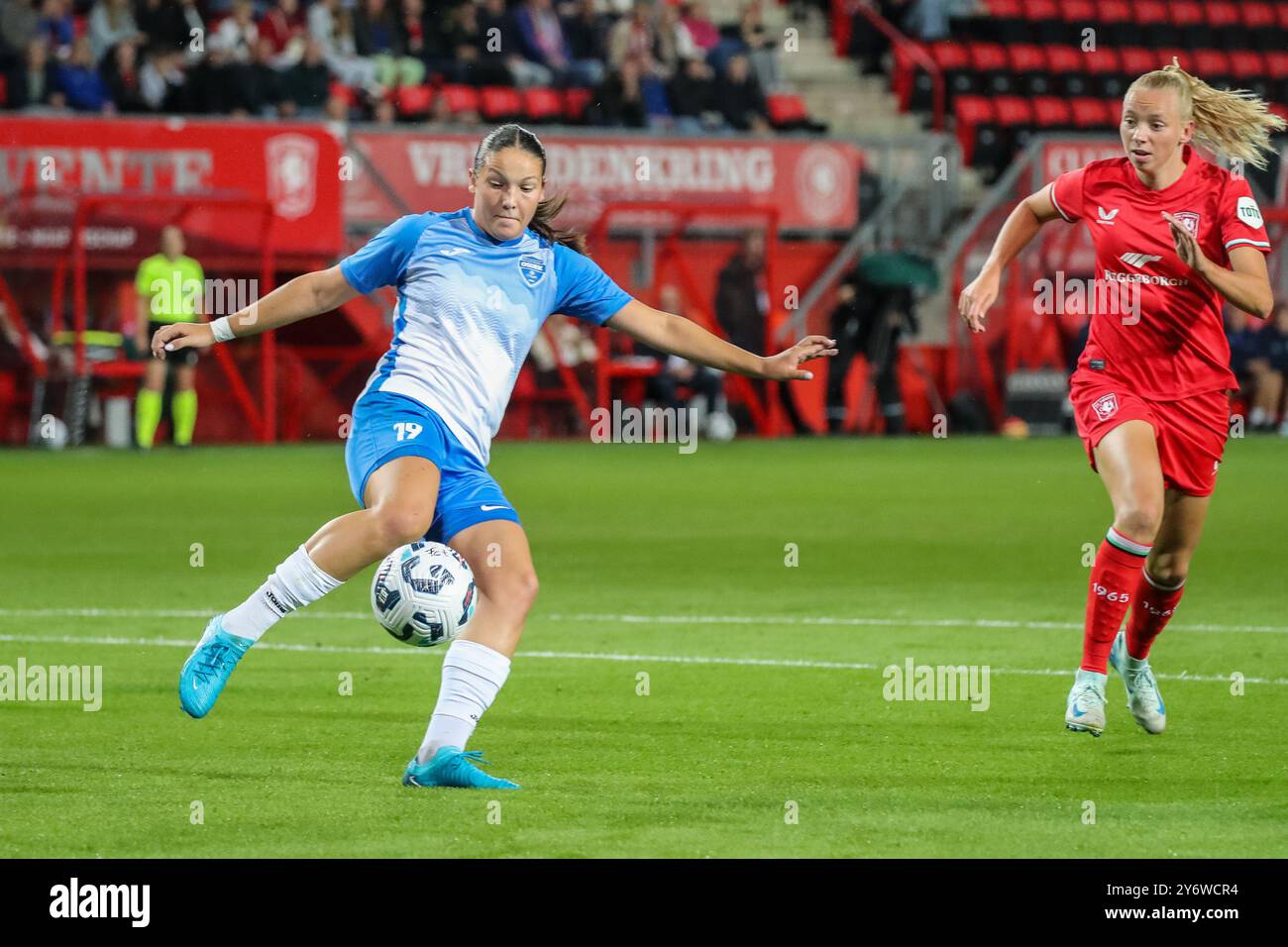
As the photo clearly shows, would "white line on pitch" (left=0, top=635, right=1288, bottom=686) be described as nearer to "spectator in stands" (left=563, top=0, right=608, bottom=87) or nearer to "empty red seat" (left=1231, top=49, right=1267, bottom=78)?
"spectator in stands" (left=563, top=0, right=608, bottom=87)

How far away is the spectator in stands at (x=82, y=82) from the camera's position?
24359 mm

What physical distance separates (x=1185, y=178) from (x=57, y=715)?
14.9ft

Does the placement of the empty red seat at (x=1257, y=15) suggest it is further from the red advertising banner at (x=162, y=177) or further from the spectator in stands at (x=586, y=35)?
the red advertising banner at (x=162, y=177)

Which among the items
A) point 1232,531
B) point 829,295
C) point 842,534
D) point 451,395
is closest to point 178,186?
point 829,295

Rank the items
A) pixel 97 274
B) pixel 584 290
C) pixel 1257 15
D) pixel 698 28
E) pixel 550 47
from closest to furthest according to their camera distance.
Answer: pixel 584 290
pixel 97 274
pixel 550 47
pixel 698 28
pixel 1257 15

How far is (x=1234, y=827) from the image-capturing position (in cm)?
604

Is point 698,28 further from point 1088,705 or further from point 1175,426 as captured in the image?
point 1088,705

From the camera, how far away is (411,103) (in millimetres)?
26359

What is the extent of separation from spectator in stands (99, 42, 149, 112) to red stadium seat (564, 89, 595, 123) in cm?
525

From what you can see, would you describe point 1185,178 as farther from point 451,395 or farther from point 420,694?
point 420,694

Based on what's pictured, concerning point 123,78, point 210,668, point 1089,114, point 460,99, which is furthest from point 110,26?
point 210,668

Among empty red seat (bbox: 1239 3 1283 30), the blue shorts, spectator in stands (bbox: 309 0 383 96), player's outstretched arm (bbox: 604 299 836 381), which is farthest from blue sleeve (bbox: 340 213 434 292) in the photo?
empty red seat (bbox: 1239 3 1283 30)

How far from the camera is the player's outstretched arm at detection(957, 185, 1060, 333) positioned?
7.84 m
